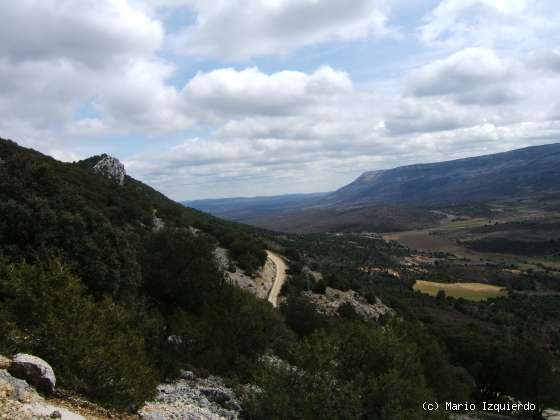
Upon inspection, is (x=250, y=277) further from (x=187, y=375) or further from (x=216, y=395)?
(x=216, y=395)

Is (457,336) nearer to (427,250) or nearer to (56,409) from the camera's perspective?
(56,409)

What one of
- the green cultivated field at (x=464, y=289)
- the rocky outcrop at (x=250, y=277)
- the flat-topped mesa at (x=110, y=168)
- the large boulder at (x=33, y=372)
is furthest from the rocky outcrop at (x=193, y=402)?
the green cultivated field at (x=464, y=289)

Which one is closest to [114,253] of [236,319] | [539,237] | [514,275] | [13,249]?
[13,249]

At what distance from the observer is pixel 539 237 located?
177250mm

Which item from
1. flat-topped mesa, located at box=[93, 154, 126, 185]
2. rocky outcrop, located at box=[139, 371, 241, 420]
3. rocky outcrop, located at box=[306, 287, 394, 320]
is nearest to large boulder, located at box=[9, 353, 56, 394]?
rocky outcrop, located at box=[139, 371, 241, 420]

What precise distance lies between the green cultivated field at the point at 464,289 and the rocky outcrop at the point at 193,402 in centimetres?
7868

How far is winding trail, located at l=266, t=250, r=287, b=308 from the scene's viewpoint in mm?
44369

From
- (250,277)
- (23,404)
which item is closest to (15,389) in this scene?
(23,404)

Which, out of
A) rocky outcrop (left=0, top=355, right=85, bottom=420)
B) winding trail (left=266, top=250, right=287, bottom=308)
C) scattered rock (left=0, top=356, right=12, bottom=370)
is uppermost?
scattered rock (left=0, top=356, right=12, bottom=370)

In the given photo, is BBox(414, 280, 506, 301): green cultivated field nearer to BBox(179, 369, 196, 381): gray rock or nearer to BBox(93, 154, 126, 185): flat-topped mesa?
BBox(93, 154, 126, 185): flat-topped mesa

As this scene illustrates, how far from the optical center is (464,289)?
98.7 m

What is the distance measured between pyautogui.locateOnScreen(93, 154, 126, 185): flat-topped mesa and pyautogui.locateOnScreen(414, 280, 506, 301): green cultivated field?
207 feet

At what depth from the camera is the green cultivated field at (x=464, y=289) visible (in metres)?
92.8

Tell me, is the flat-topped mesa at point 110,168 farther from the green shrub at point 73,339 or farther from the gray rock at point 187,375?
the green shrub at point 73,339
